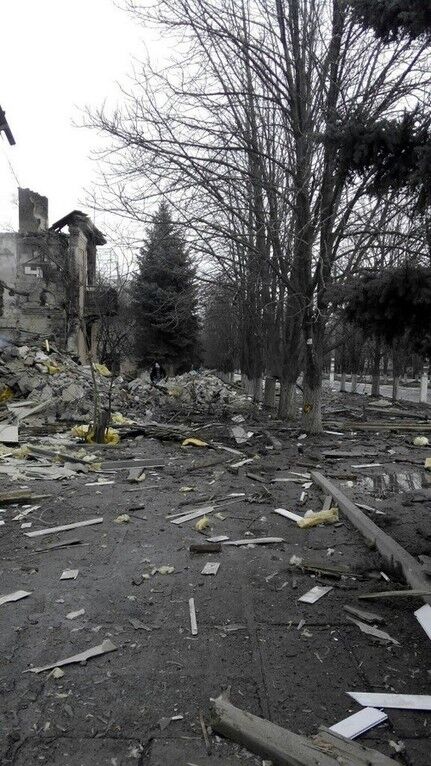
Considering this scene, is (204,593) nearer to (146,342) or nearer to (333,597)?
(333,597)

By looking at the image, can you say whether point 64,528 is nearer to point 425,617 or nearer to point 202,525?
point 202,525

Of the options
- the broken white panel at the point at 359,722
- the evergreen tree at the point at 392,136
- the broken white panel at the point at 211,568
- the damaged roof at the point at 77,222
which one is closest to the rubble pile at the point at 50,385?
the broken white panel at the point at 211,568

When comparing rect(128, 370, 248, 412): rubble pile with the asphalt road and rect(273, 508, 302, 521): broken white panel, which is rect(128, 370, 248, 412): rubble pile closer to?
rect(273, 508, 302, 521): broken white panel

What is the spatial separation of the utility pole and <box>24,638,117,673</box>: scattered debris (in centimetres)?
1418

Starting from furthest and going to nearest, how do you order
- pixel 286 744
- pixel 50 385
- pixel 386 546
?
1. pixel 50 385
2. pixel 386 546
3. pixel 286 744

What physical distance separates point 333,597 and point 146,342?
34642 millimetres

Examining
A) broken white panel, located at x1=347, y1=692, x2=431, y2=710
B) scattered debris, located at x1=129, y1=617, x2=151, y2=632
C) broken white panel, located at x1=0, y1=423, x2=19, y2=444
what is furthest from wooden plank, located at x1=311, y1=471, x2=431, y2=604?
broken white panel, located at x1=0, y1=423, x2=19, y2=444

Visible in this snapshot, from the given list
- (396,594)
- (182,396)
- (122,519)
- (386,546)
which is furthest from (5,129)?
(396,594)

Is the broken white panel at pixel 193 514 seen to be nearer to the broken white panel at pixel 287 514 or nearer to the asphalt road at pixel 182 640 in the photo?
the asphalt road at pixel 182 640

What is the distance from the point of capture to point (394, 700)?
288cm

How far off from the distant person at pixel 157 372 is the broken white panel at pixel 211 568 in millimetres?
29157

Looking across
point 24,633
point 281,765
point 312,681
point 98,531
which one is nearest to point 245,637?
point 312,681

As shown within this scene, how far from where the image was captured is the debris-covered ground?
8.75ft

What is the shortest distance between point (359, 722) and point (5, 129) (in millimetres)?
15963
